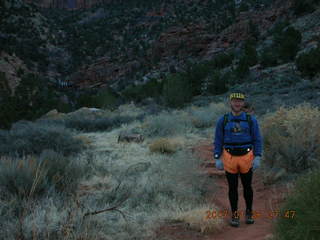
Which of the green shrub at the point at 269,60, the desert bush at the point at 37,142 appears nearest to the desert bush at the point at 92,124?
the desert bush at the point at 37,142

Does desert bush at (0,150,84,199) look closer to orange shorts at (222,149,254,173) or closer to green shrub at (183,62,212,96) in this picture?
orange shorts at (222,149,254,173)

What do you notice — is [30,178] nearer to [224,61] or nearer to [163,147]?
[163,147]

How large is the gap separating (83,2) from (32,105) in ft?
232

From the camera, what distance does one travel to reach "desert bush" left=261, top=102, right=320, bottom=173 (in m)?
5.51

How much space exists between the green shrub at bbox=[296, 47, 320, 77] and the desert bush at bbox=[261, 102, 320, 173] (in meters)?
12.5

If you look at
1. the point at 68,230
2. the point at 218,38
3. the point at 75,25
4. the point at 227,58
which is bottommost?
the point at 68,230

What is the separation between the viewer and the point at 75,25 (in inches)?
2520

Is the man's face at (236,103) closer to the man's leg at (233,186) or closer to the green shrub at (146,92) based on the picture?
the man's leg at (233,186)

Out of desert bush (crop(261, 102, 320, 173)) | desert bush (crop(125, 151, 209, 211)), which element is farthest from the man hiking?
desert bush (crop(261, 102, 320, 173))

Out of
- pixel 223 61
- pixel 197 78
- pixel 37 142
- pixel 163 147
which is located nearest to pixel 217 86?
pixel 197 78

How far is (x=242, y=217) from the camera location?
173 inches

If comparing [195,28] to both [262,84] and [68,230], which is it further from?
[68,230]

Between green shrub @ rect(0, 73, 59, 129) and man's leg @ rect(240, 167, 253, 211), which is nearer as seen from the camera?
man's leg @ rect(240, 167, 253, 211)

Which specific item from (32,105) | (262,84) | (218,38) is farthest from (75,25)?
(262,84)
